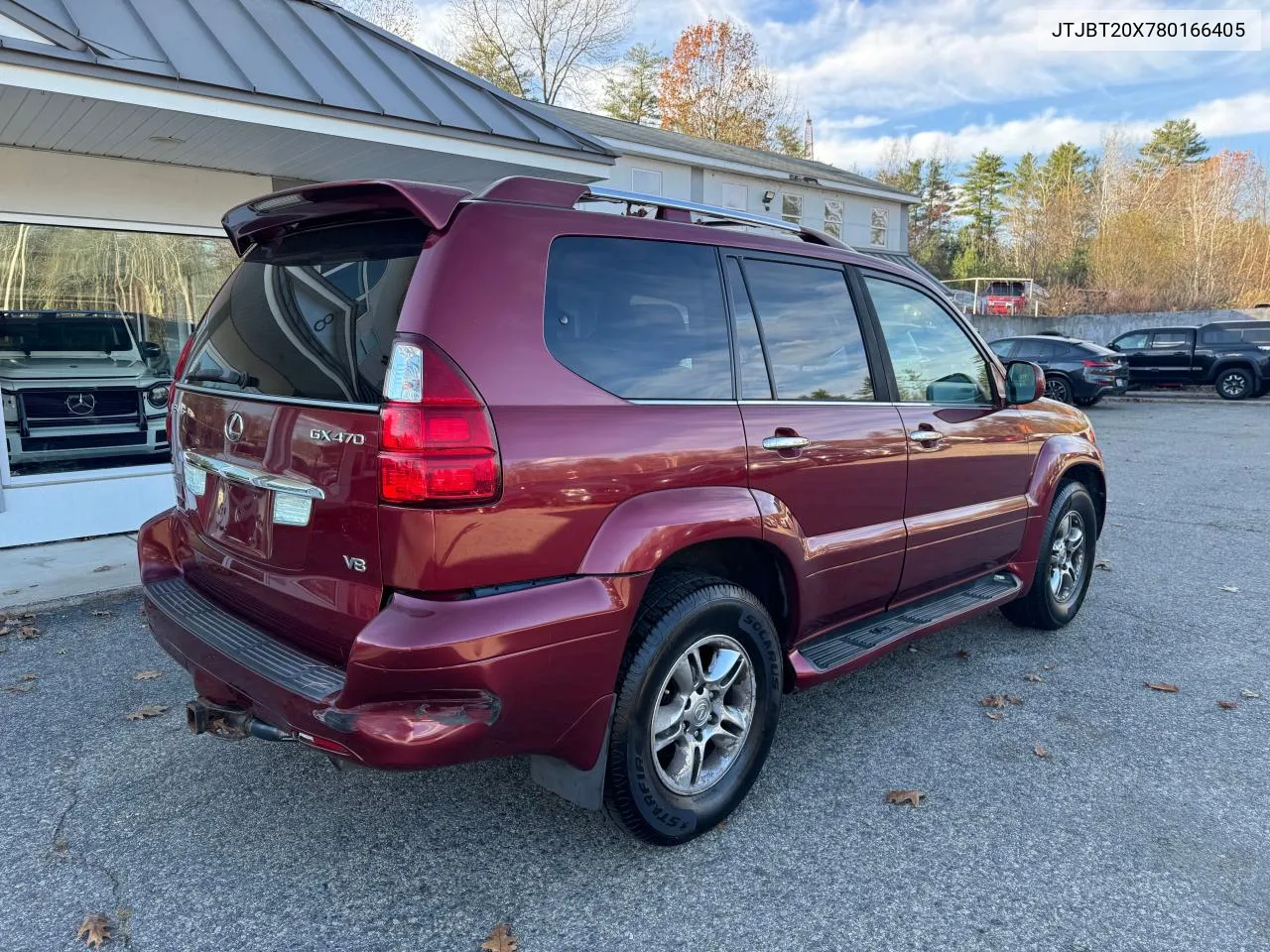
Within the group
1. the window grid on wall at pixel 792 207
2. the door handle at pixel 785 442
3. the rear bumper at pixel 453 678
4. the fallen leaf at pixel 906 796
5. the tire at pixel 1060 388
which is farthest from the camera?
the window grid on wall at pixel 792 207

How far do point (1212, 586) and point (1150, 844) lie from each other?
12.3 ft

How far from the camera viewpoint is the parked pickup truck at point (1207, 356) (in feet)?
65.9

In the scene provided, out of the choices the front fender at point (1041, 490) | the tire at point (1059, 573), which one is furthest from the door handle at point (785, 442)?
the tire at point (1059, 573)

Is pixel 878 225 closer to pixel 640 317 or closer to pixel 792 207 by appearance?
pixel 792 207

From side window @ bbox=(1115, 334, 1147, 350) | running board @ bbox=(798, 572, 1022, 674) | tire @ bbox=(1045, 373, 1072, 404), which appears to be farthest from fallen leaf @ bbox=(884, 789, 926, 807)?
side window @ bbox=(1115, 334, 1147, 350)

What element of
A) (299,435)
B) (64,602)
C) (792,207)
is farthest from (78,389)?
(792,207)

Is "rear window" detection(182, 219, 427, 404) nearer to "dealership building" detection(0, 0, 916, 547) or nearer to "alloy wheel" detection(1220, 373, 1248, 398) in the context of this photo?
"dealership building" detection(0, 0, 916, 547)

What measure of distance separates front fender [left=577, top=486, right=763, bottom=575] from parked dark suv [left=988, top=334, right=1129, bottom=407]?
17.5 meters

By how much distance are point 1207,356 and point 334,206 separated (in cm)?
2326

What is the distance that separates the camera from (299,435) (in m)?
2.42

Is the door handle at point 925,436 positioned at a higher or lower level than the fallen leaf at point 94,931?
higher

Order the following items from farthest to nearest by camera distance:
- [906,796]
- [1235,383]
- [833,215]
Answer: [833,215], [1235,383], [906,796]

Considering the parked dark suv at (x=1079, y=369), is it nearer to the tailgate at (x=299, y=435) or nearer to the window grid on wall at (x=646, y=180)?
the window grid on wall at (x=646, y=180)

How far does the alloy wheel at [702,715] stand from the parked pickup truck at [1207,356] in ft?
72.3
